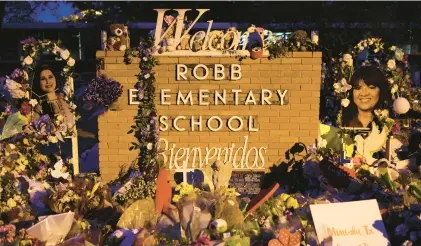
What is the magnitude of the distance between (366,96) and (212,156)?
2.14 meters

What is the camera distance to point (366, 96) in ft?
19.3

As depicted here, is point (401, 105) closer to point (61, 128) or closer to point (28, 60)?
point (61, 128)

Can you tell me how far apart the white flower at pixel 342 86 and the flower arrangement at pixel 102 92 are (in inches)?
103

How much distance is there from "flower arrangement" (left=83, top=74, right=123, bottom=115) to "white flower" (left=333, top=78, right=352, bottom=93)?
2.62 metres

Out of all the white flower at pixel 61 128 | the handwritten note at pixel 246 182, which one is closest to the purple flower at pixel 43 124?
the white flower at pixel 61 128

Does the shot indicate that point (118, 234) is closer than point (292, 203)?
Yes

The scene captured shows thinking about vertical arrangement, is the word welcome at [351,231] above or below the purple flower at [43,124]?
below

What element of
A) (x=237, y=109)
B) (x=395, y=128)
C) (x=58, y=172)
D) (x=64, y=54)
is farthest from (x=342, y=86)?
(x=58, y=172)

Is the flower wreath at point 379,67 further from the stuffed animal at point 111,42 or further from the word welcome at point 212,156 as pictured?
the stuffed animal at point 111,42

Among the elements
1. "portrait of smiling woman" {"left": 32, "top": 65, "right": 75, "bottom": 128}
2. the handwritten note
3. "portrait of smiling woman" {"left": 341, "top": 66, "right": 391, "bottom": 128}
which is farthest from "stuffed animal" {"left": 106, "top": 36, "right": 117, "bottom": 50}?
"portrait of smiling woman" {"left": 341, "top": 66, "right": 391, "bottom": 128}

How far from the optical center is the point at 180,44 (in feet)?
17.0

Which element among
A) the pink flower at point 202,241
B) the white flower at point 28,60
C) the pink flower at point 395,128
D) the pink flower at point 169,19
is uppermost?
the pink flower at point 169,19

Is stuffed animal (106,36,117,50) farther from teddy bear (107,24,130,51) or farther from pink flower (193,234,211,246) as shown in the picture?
pink flower (193,234,211,246)

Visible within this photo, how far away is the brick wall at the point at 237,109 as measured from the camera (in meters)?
5.21
